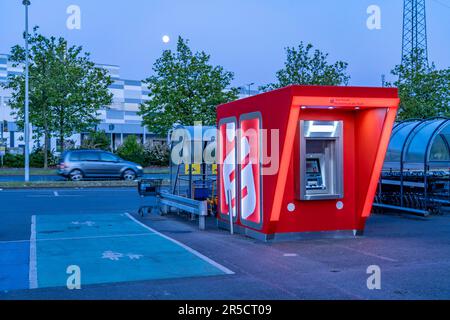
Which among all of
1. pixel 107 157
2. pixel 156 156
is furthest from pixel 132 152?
pixel 107 157

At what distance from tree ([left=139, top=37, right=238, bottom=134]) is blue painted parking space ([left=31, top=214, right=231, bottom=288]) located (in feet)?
79.9

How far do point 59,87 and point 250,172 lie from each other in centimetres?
2938

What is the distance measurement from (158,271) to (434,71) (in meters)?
29.5

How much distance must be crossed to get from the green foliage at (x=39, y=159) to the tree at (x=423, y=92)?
24.6 m

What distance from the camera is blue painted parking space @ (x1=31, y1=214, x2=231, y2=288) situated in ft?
25.9

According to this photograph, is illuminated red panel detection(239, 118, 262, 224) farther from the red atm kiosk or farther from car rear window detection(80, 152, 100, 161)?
car rear window detection(80, 152, 100, 161)

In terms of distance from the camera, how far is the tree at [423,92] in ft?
105

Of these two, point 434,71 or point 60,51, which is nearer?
point 434,71

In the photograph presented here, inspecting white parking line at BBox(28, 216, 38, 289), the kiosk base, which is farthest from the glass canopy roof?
white parking line at BBox(28, 216, 38, 289)

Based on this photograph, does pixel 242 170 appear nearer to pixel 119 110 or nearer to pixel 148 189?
pixel 148 189

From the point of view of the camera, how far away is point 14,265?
872cm

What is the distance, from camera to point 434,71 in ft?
111
